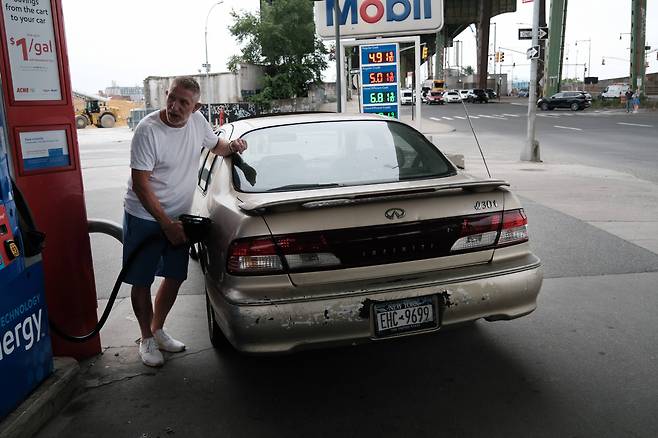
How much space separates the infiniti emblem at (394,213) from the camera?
10.7 feet

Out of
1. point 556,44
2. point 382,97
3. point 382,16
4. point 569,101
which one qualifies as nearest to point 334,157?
point 382,97

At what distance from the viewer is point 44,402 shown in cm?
320

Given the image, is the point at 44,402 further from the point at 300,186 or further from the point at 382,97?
the point at 382,97

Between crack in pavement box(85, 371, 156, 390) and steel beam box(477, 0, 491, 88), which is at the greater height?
steel beam box(477, 0, 491, 88)

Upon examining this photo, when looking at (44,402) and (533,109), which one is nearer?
(44,402)

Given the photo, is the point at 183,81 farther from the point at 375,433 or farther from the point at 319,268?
the point at 375,433

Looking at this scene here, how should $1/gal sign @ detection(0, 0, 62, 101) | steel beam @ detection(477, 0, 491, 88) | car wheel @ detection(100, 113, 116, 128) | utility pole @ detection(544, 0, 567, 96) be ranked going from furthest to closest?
steel beam @ detection(477, 0, 491, 88), utility pole @ detection(544, 0, 567, 96), car wheel @ detection(100, 113, 116, 128), $1/gal sign @ detection(0, 0, 62, 101)

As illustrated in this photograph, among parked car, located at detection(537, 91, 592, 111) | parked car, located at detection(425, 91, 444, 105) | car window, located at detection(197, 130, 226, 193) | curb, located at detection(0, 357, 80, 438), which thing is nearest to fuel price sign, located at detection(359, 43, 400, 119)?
car window, located at detection(197, 130, 226, 193)

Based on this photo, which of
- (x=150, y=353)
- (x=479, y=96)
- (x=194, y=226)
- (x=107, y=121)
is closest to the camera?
(x=194, y=226)

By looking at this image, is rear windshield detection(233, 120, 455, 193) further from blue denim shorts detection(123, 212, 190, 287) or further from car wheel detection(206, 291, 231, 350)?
car wheel detection(206, 291, 231, 350)

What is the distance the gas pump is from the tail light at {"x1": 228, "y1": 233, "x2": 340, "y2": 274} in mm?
1082

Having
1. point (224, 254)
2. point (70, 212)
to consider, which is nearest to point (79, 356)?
point (70, 212)

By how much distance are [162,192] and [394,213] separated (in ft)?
4.92

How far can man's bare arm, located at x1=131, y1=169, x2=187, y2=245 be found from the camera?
3.61 m
